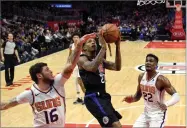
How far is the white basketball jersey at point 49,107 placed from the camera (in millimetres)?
3682

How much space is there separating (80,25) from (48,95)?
2367 cm

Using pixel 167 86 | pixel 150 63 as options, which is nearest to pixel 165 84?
pixel 167 86

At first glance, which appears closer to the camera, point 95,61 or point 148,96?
point 95,61

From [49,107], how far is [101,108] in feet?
3.76

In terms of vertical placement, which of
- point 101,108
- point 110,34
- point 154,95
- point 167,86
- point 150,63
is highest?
point 110,34

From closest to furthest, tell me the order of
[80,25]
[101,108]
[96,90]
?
[101,108] → [96,90] → [80,25]

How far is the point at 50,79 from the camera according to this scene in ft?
12.1

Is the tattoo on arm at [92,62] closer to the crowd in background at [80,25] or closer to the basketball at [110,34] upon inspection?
the basketball at [110,34]

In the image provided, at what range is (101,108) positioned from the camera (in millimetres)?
4691

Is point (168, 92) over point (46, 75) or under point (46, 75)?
under

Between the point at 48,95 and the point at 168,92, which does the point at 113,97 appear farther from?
the point at 48,95

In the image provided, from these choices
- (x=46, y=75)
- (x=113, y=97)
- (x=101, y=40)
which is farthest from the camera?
(x=113, y=97)

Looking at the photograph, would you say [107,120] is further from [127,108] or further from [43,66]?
[127,108]

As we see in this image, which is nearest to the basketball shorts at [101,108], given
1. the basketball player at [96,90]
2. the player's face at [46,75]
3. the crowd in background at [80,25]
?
the basketball player at [96,90]
